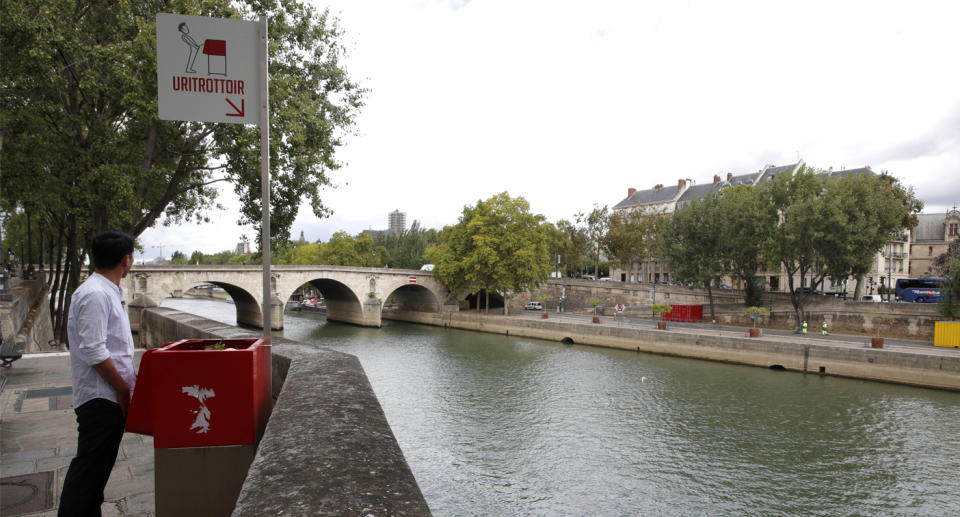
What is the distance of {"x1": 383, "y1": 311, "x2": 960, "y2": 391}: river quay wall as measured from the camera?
2138 centimetres

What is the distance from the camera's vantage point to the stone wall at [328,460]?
2213 millimetres

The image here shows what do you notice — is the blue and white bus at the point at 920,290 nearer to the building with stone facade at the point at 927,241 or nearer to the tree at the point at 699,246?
the tree at the point at 699,246

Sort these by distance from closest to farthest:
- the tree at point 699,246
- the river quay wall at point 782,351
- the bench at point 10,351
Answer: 1. the bench at point 10,351
2. the river quay wall at point 782,351
3. the tree at point 699,246

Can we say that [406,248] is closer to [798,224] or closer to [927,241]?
[798,224]

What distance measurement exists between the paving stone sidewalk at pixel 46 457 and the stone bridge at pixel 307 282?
29.6 m

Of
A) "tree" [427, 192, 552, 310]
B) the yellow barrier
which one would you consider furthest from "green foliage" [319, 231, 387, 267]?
the yellow barrier

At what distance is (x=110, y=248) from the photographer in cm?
307

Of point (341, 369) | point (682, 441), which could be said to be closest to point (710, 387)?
point (682, 441)

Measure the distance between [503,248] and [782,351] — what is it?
21179 mm

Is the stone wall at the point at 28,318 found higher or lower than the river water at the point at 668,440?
higher

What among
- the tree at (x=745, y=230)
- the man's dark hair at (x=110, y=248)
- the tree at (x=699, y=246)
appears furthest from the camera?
the tree at (x=699, y=246)

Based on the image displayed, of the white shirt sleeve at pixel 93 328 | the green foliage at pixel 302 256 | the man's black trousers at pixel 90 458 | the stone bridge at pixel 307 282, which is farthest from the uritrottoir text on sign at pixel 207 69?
A: the green foliage at pixel 302 256

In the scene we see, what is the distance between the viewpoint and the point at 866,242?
29.4 m

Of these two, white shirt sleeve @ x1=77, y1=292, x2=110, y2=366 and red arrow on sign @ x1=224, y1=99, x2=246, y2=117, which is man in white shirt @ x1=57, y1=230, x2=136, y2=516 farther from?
red arrow on sign @ x1=224, y1=99, x2=246, y2=117
